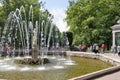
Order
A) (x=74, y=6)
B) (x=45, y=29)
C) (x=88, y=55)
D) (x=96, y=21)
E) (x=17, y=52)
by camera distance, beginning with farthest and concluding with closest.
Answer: (x=45, y=29) → (x=74, y=6) → (x=96, y=21) → (x=17, y=52) → (x=88, y=55)

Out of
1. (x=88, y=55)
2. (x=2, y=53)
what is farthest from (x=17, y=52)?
(x=88, y=55)

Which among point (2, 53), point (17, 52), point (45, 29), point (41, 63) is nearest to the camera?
point (41, 63)

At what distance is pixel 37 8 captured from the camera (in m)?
62.3

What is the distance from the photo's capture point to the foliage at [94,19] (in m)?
52.6

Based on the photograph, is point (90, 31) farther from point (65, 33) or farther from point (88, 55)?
point (88, 55)

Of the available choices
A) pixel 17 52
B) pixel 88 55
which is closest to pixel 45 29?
pixel 17 52

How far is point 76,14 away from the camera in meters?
56.2

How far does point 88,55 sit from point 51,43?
30557mm

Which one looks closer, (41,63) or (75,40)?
(41,63)

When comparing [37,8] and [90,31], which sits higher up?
[37,8]

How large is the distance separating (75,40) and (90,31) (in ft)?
17.7

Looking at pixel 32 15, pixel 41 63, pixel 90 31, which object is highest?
pixel 32 15

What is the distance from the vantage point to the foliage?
52.6 m

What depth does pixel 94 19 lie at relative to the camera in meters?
52.6
